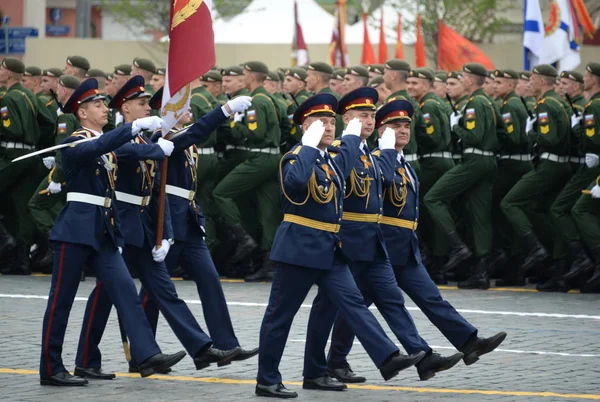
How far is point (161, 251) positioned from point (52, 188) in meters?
4.64

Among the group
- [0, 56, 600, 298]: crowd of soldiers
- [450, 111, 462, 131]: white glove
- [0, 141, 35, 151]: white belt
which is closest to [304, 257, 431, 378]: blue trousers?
[0, 56, 600, 298]: crowd of soldiers

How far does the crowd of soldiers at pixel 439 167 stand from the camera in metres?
14.1

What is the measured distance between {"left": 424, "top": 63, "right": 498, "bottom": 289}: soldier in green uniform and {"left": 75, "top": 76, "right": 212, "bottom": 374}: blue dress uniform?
5.66 meters

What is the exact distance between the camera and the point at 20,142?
48.6ft

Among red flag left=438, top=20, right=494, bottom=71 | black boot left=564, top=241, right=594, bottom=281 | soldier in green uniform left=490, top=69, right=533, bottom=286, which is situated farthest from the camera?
red flag left=438, top=20, right=494, bottom=71

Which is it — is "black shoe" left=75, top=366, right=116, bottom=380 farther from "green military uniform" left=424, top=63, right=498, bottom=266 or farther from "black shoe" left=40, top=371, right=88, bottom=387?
"green military uniform" left=424, top=63, right=498, bottom=266

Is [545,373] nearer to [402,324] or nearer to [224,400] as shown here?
[402,324]

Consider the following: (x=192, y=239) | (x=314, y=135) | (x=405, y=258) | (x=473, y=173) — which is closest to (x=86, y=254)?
(x=192, y=239)

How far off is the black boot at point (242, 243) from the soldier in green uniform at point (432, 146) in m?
1.89

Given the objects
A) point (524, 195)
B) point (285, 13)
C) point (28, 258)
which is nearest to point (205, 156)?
point (28, 258)

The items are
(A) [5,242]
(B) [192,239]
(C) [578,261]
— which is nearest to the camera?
(B) [192,239]

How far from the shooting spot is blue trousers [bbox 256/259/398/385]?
8328 millimetres

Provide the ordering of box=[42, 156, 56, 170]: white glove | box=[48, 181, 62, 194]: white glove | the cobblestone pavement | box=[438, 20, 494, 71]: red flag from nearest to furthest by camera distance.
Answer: the cobblestone pavement
box=[42, 156, 56, 170]: white glove
box=[48, 181, 62, 194]: white glove
box=[438, 20, 494, 71]: red flag

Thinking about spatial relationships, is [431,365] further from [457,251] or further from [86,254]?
[457,251]
